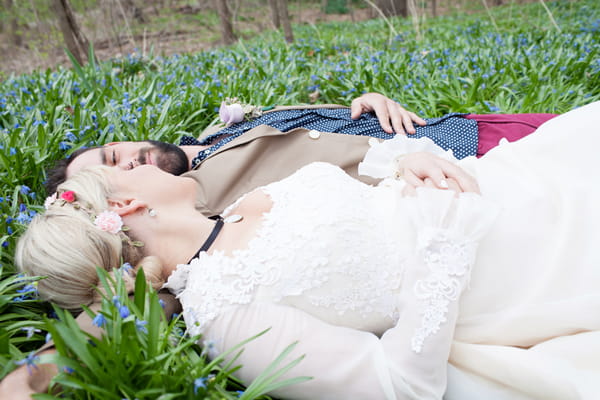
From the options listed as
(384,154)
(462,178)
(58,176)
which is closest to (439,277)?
(462,178)

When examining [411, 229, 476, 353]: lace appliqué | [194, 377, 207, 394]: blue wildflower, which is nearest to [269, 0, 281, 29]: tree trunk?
[411, 229, 476, 353]: lace appliqué

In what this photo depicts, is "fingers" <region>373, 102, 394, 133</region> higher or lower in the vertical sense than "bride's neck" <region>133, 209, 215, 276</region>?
lower

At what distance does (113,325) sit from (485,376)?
1.02 meters

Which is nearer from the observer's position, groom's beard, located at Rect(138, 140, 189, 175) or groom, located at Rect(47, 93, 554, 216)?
groom, located at Rect(47, 93, 554, 216)

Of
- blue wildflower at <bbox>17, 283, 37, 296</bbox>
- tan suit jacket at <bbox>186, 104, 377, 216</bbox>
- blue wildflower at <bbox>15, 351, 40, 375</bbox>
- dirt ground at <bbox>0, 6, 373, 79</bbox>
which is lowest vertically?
dirt ground at <bbox>0, 6, 373, 79</bbox>

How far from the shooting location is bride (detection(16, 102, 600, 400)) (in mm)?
1060

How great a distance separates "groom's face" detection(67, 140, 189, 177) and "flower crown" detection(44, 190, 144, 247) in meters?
0.71

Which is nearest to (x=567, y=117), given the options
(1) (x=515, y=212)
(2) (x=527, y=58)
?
(1) (x=515, y=212)

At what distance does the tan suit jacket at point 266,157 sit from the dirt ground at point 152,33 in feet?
19.0

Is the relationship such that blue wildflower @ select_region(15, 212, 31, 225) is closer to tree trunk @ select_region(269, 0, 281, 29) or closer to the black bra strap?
the black bra strap

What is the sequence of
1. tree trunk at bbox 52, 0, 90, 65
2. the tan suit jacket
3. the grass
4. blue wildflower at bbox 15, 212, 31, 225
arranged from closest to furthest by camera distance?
blue wildflower at bbox 15, 212, 31, 225 < the grass < the tan suit jacket < tree trunk at bbox 52, 0, 90, 65

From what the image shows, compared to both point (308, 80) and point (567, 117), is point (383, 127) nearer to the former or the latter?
point (567, 117)

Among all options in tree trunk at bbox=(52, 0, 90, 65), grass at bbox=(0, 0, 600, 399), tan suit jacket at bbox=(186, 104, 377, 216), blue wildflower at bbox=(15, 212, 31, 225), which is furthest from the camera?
tree trunk at bbox=(52, 0, 90, 65)

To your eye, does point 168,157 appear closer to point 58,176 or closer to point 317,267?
point 58,176
